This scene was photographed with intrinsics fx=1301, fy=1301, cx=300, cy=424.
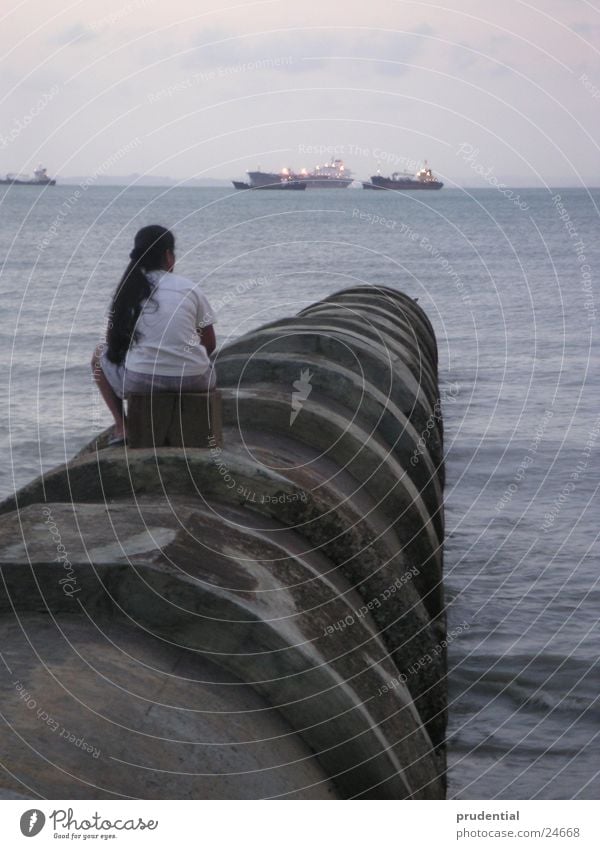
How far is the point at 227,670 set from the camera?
11.2 feet

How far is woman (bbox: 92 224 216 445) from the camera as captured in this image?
5734 millimetres

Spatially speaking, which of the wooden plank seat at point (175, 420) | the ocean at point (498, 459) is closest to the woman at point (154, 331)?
the wooden plank seat at point (175, 420)

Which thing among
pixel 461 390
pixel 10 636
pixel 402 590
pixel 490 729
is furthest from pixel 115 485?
pixel 461 390

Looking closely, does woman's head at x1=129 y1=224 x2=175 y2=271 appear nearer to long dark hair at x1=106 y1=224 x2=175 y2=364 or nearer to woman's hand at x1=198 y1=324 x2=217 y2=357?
long dark hair at x1=106 y1=224 x2=175 y2=364

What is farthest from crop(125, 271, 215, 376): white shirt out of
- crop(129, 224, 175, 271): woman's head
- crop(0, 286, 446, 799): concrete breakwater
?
crop(0, 286, 446, 799): concrete breakwater

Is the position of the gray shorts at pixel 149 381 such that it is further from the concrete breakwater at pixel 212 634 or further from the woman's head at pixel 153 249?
the woman's head at pixel 153 249

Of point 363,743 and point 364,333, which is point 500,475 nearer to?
point 364,333

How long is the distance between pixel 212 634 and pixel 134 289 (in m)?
2.91

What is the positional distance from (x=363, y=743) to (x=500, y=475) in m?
10.9

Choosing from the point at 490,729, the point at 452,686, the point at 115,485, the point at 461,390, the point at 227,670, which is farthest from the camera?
the point at 461,390

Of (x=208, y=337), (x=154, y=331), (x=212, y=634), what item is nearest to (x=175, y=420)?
(x=154, y=331)

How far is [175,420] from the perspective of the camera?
5.18 m

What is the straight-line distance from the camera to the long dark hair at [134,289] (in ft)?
19.6

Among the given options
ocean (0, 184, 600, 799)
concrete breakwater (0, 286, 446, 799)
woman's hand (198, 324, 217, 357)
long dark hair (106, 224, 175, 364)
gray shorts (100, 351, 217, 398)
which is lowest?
ocean (0, 184, 600, 799)
